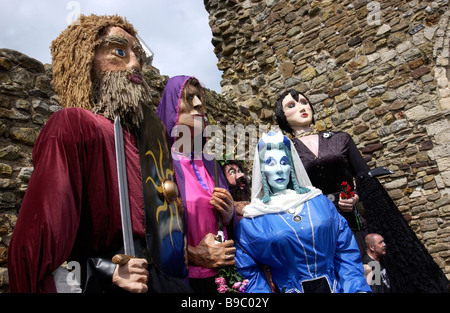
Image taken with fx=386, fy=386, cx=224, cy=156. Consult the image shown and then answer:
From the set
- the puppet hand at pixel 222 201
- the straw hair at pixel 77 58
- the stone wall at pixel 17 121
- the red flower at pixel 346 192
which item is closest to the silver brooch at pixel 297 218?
the puppet hand at pixel 222 201

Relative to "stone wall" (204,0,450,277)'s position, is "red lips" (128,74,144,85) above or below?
below

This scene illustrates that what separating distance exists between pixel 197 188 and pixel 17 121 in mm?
1514

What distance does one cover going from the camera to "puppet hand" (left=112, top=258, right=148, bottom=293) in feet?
4.33

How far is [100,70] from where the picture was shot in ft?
5.96

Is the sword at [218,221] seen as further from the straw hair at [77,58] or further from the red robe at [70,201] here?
the straw hair at [77,58]

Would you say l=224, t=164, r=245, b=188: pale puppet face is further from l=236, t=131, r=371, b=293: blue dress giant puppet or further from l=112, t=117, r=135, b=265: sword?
l=112, t=117, r=135, b=265: sword

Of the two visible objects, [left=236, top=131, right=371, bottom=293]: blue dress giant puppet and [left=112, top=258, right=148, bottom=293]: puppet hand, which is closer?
[left=112, top=258, right=148, bottom=293]: puppet hand

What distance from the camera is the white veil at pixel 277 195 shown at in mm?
2246

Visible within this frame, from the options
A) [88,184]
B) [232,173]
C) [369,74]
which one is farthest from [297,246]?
[369,74]

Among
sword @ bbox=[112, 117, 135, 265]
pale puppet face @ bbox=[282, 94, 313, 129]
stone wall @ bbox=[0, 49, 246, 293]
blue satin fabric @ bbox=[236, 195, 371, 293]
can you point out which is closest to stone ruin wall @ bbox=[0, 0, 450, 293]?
stone wall @ bbox=[0, 49, 246, 293]

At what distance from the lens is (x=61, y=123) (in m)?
1.48

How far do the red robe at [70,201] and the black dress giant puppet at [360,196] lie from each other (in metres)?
1.63
